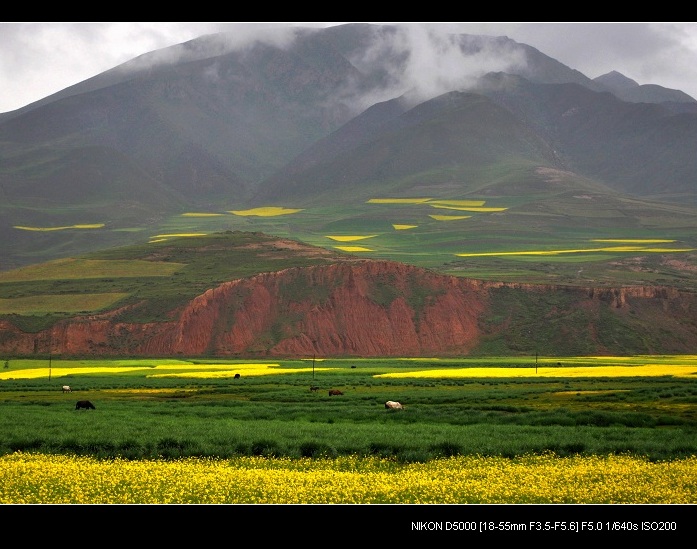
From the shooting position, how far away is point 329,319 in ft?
392

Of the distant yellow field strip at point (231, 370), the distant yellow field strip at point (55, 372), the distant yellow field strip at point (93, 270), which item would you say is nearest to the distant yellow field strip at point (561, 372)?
the distant yellow field strip at point (231, 370)

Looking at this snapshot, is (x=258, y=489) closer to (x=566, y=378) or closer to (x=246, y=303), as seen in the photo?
(x=566, y=378)

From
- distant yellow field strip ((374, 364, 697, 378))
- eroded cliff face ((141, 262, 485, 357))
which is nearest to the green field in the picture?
distant yellow field strip ((374, 364, 697, 378))

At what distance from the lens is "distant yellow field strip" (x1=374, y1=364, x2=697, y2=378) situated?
7231 cm

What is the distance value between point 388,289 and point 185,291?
27053 millimetres

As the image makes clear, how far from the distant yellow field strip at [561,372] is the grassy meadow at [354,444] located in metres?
8.32

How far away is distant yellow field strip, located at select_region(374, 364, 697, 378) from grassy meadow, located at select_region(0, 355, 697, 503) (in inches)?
328

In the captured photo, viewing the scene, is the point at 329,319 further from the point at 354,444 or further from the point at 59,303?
the point at 354,444

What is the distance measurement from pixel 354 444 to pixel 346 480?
23.2 feet

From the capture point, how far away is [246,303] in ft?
391

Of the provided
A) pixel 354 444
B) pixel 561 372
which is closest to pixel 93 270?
pixel 561 372

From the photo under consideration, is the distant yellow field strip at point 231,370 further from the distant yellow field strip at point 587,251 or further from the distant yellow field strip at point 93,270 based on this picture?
the distant yellow field strip at point 587,251

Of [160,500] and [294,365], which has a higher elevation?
[160,500]

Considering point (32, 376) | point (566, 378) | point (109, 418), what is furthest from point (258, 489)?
point (32, 376)
